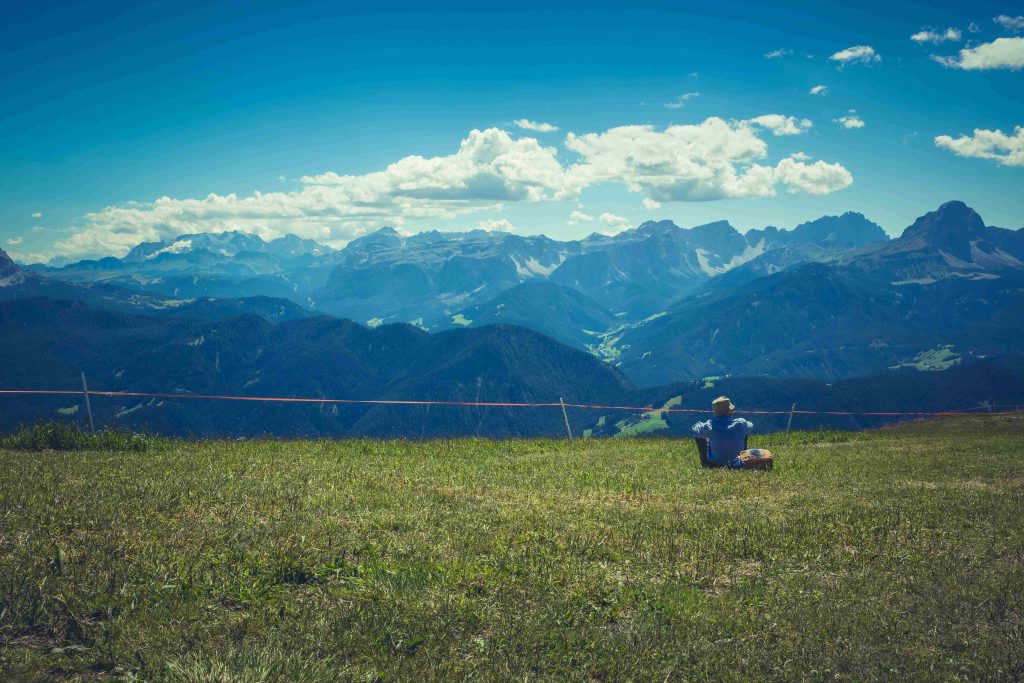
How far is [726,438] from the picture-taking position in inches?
750

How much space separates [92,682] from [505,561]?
520 centimetres

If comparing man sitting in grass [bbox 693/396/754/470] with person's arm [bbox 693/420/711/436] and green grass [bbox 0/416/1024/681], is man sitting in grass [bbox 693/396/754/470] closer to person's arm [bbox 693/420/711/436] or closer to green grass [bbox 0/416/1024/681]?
person's arm [bbox 693/420/711/436]

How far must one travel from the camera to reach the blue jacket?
1902 centimetres

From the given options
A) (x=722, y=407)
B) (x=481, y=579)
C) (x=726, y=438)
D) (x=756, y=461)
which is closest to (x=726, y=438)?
(x=726, y=438)

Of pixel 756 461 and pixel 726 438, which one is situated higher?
pixel 726 438

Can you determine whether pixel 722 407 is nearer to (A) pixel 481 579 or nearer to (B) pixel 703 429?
(B) pixel 703 429

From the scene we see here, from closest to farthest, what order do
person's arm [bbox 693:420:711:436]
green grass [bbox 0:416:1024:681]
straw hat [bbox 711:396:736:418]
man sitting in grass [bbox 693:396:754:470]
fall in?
green grass [bbox 0:416:1024:681], straw hat [bbox 711:396:736:418], man sitting in grass [bbox 693:396:754:470], person's arm [bbox 693:420:711:436]

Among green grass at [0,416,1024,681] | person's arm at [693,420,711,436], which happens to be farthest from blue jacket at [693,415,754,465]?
green grass at [0,416,1024,681]

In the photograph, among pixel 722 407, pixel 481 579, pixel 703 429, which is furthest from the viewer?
pixel 703 429

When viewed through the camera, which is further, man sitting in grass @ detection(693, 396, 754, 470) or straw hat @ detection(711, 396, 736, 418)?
man sitting in grass @ detection(693, 396, 754, 470)

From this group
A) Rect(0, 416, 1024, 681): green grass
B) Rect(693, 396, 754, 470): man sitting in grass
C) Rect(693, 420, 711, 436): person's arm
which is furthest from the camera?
Rect(693, 420, 711, 436): person's arm

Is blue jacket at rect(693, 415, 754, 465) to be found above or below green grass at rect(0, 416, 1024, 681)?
below

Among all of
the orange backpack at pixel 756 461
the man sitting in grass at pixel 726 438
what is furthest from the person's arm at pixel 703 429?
the orange backpack at pixel 756 461

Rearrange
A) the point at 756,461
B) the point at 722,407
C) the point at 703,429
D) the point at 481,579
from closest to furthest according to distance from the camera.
→ 1. the point at 481,579
2. the point at 756,461
3. the point at 722,407
4. the point at 703,429
